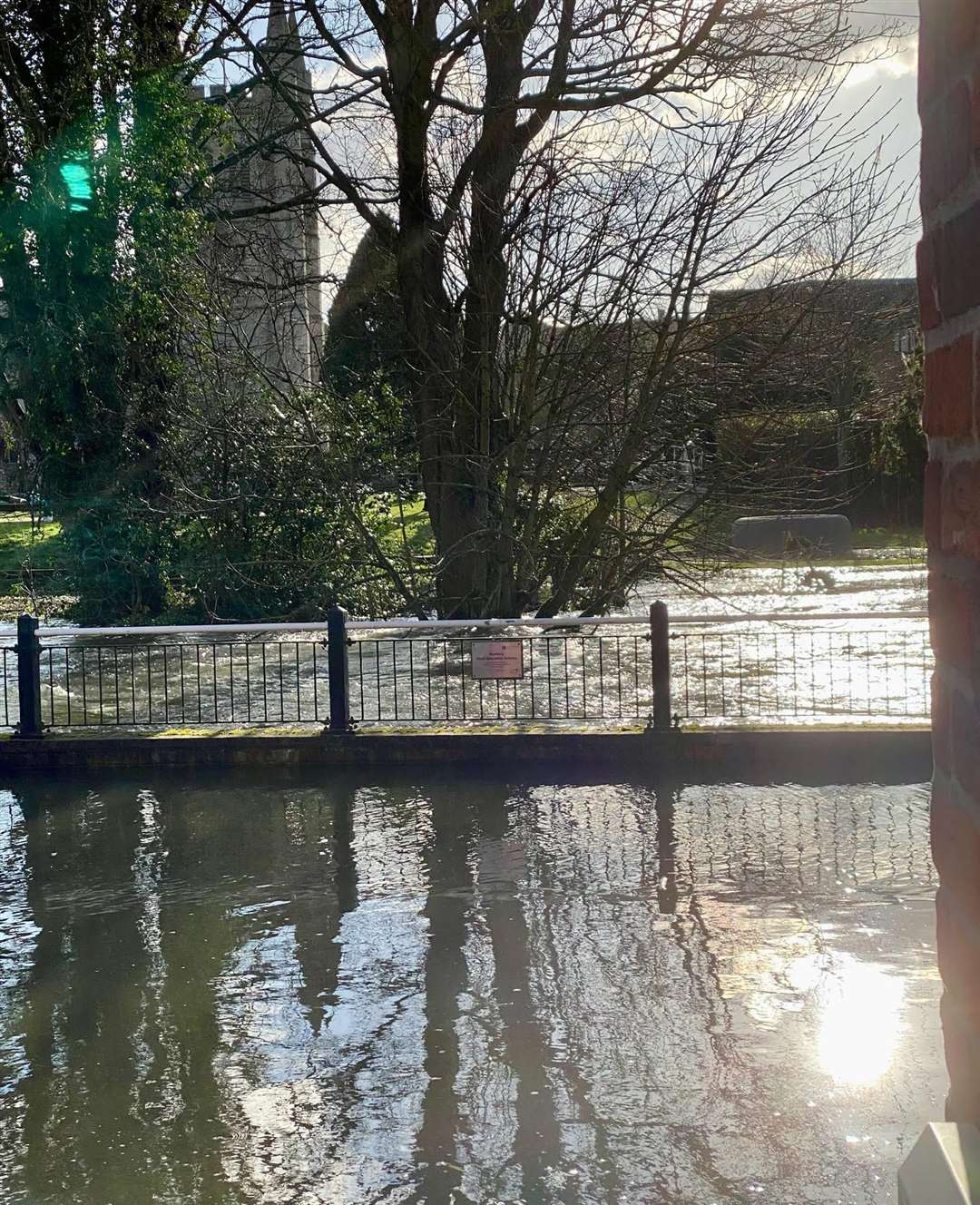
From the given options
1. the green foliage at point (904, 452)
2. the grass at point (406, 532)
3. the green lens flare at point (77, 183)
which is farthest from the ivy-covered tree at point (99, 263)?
the green foliage at point (904, 452)

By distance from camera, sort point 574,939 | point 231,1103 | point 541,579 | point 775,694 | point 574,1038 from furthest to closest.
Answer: point 541,579, point 775,694, point 574,939, point 574,1038, point 231,1103

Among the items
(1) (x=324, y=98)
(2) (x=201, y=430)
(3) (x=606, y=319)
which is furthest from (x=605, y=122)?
(2) (x=201, y=430)

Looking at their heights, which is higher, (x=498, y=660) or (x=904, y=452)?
(x=904, y=452)

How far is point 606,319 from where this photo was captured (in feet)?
50.9

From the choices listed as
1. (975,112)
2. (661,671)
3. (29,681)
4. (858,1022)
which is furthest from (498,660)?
(975,112)

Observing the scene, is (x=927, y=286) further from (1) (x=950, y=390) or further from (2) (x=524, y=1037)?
(2) (x=524, y=1037)

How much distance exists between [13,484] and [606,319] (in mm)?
11868

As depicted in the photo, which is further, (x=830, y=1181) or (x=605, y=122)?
(x=605, y=122)

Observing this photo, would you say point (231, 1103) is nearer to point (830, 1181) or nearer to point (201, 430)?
point (830, 1181)

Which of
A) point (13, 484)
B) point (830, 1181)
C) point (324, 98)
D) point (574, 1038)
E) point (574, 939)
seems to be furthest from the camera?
point (13, 484)

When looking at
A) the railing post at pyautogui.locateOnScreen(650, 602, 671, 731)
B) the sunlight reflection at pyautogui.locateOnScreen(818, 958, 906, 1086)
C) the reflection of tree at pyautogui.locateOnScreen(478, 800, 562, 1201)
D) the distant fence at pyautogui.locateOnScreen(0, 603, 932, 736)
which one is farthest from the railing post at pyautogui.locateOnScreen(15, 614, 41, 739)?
the sunlight reflection at pyautogui.locateOnScreen(818, 958, 906, 1086)

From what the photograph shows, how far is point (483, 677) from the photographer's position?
10.5m

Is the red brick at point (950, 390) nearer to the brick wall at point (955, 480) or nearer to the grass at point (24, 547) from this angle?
the brick wall at point (955, 480)

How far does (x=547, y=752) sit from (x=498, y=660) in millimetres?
790
